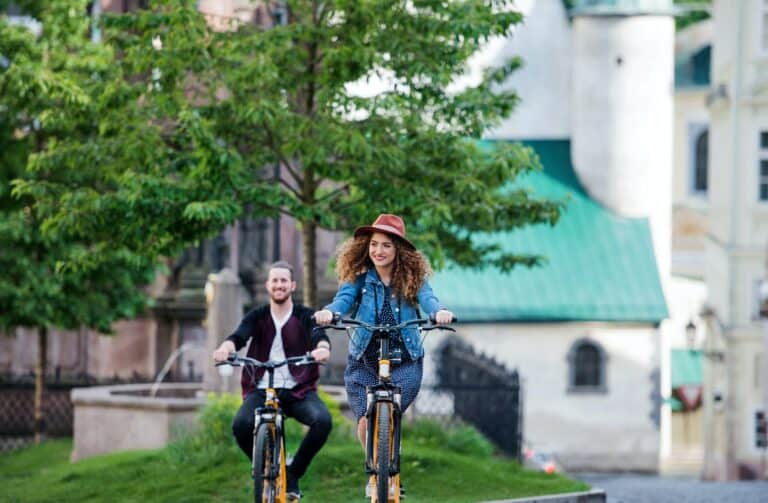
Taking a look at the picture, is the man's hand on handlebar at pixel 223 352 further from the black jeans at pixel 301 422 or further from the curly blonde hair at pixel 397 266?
the curly blonde hair at pixel 397 266

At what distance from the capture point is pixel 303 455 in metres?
12.3

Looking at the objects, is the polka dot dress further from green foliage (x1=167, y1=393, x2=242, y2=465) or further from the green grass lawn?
green foliage (x1=167, y1=393, x2=242, y2=465)

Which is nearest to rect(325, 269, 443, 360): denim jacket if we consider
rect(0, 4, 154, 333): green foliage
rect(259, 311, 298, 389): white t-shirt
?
rect(259, 311, 298, 389): white t-shirt

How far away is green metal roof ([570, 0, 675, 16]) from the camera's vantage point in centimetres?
4759

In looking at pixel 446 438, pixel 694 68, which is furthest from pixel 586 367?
pixel 446 438

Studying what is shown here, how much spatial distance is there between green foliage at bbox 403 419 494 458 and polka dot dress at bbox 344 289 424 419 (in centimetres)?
662

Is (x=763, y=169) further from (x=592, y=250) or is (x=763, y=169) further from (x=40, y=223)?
(x=40, y=223)

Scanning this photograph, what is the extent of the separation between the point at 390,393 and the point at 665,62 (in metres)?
37.3

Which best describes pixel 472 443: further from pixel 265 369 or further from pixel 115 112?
pixel 265 369

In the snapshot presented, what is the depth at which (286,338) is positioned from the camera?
12.3 metres

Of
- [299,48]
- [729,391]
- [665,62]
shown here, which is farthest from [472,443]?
[665,62]

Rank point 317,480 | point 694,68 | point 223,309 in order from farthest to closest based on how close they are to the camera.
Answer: point 694,68 < point 223,309 < point 317,480

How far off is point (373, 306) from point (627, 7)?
121 feet

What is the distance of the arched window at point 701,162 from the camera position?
61.9m
